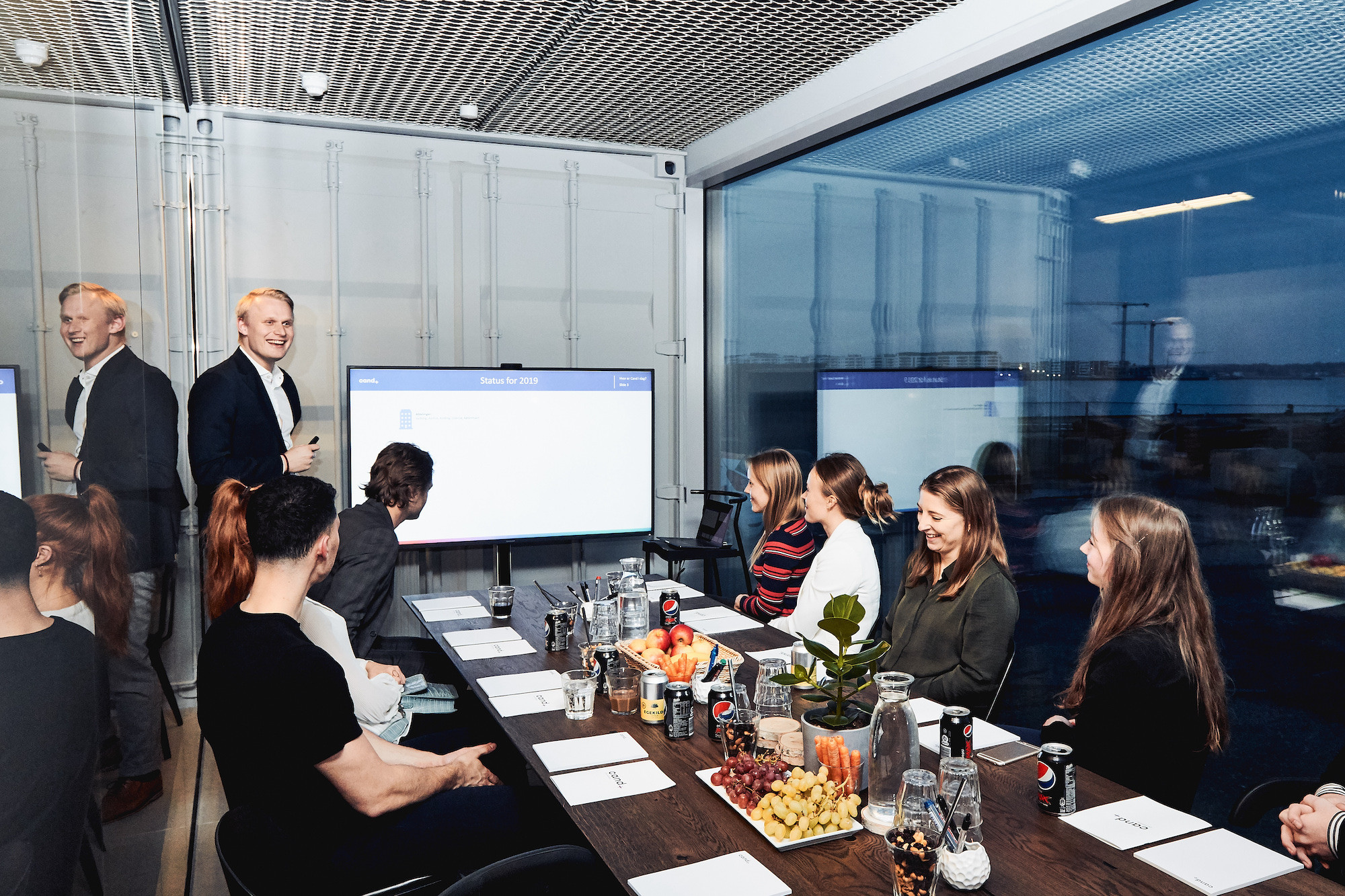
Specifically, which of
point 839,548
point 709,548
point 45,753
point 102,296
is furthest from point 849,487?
Result: point 45,753

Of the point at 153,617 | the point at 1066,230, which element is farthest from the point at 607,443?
the point at 153,617

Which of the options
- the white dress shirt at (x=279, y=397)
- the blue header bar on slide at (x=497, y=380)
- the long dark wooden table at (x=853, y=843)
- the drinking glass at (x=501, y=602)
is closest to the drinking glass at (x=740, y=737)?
the long dark wooden table at (x=853, y=843)

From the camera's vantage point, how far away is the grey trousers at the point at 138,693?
4.14 ft

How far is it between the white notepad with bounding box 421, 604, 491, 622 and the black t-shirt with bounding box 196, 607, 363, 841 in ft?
4.70

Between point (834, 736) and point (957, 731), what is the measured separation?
26cm

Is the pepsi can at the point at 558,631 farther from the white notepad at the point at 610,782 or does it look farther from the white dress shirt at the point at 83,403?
the white dress shirt at the point at 83,403

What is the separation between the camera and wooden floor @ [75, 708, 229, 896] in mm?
1310

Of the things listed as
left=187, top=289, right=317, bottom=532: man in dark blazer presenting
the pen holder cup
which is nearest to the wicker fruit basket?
the pen holder cup

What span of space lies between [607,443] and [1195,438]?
3.04 meters

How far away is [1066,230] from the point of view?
3287 mm

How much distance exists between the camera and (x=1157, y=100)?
9.55 feet

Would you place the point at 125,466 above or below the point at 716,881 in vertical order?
above

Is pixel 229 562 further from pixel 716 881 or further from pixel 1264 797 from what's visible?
pixel 1264 797

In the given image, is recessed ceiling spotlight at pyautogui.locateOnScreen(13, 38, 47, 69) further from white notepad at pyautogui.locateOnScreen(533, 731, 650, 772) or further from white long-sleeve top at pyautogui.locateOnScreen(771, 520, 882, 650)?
white long-sleeve top at pyautogui.locateOnScreen(771, 520, 882, 650)
